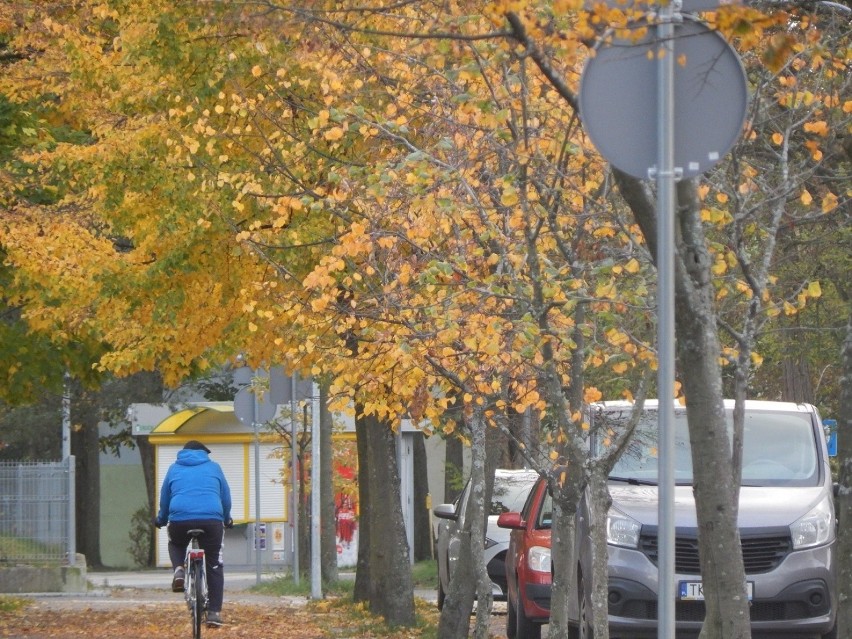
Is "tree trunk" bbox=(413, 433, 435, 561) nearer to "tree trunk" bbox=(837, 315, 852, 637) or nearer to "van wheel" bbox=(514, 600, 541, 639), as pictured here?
"van wheel" bbox=(514, 600, 541, 639)

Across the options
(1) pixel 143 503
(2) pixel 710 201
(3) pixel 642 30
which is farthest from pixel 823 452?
(1) pixel 143 503

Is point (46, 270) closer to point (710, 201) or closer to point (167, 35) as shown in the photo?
point (167, 35)

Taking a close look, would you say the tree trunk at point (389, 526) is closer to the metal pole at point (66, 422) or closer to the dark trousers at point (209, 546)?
the dark trousers at point (209, 546)

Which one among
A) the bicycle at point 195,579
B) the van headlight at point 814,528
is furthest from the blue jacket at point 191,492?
the van headlight at point 814,528

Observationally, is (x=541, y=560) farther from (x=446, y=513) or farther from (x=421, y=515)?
(x=421, y=515)

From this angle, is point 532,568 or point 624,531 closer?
point 624,531

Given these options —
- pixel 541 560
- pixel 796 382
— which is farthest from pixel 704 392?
pixel 796 382

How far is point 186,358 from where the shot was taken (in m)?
16.4

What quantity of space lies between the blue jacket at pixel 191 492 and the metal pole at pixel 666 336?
30.8 feet

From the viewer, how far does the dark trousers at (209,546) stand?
1429 cm

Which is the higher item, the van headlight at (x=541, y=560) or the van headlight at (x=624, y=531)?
the van headlight at (x=624, y=531)

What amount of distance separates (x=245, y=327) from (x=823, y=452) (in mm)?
5506

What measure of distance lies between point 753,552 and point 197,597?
4.85 meters

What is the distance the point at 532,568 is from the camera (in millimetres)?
14828
